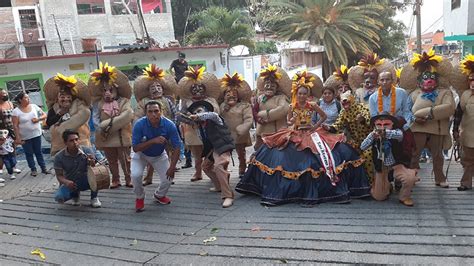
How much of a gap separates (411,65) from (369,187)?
1831 millimetres

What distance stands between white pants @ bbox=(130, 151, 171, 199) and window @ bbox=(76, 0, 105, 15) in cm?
1888

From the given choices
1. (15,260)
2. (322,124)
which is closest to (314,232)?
(322,124)

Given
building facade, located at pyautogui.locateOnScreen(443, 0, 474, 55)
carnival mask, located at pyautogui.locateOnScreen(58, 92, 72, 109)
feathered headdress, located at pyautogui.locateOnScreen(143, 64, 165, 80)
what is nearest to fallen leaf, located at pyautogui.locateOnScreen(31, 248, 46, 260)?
carnival mask, located at pyautogui.locateOnScreen(58, 92, 72, 109)

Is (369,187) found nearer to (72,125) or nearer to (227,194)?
(227,194)

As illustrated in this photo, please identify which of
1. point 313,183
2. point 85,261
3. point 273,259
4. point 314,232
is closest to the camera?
point 273,259

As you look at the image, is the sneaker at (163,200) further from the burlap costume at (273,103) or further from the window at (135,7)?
the window at (135,7)

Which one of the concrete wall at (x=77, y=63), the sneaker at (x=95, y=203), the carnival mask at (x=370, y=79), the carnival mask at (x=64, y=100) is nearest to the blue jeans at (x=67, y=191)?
the sneaker at (x=95, y=203)

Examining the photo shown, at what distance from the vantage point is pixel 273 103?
20.7 feet

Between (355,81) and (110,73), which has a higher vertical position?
(110,73)

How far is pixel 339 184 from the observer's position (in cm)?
514

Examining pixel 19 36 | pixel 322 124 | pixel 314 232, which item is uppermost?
pixel 19 36

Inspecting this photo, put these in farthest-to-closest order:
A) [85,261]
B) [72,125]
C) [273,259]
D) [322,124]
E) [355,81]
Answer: [355,81]
[72,125]
[322,124]
[85,261]
[273,259]

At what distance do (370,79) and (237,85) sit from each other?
192cm

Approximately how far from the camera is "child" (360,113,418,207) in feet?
15.9
